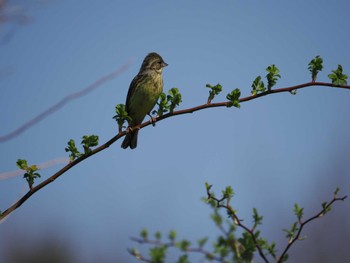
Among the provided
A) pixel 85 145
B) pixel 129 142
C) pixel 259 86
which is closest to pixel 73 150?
pixel 85 145

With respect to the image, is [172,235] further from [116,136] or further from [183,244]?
[116,136]

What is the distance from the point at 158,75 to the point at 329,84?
460 centimetres

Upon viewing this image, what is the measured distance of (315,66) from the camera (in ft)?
10.8

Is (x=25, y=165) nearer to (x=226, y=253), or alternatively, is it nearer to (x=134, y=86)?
(x=226, y=253)

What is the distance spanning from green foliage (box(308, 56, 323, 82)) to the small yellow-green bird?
147 inches

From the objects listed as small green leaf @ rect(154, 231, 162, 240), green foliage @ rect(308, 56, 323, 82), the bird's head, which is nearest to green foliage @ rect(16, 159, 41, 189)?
small green leaf @ rect(154, 231, 162, 240)

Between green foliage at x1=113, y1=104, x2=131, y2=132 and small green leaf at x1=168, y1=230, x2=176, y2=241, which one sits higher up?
green foliage at x1=113, y1=104, x2=131, y2=132

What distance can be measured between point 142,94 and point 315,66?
4.06 metres

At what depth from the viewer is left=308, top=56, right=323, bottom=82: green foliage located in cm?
328

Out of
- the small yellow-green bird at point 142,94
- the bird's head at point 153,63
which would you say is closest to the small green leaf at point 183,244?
the small yellow-green bird at point 142,94

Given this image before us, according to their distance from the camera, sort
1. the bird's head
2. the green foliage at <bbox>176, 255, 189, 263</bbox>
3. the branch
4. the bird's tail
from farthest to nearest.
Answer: the bird's head, the bird's tail, the branch, the green foliage at <bbox>176, 255, 189, 263</bbox>

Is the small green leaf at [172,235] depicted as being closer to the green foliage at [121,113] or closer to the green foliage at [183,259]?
the green foliage at [183,259]

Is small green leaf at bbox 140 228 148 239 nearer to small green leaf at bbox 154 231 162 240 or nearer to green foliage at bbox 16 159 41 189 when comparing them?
small green leaf at bbox 154 231 162 240

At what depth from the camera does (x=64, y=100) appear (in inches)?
90.4
